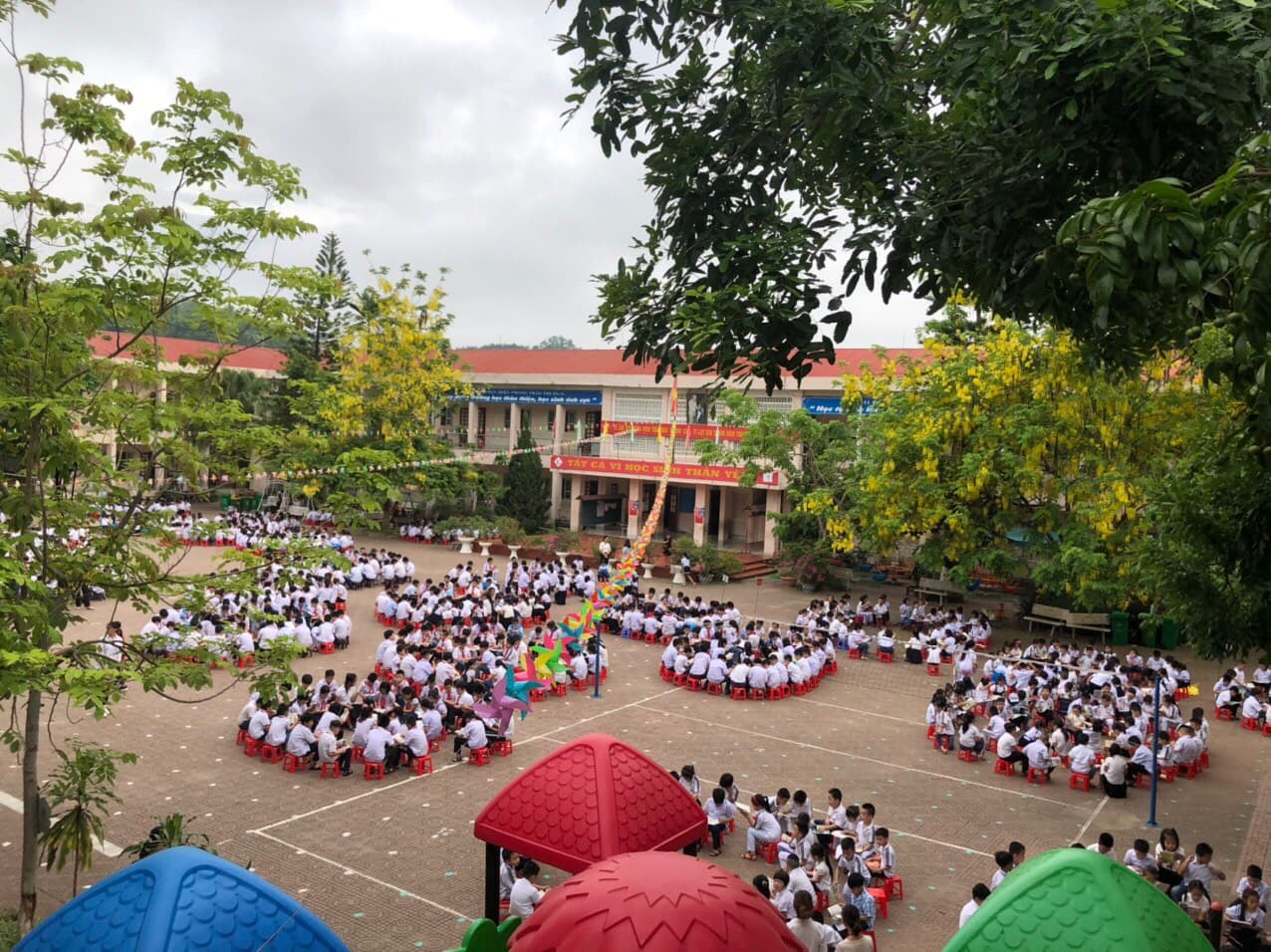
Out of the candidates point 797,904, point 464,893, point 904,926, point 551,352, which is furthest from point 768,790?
point 551,352

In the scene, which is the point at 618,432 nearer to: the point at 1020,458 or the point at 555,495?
the point at 555,495

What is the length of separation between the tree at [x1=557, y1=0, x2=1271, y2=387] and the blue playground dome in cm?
383

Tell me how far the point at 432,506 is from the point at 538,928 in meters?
31.9

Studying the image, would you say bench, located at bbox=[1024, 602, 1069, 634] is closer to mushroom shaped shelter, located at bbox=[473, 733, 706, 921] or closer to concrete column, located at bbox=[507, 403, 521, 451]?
mushroom shaped shelter, located at bbox=[473, 733, 706, 921]

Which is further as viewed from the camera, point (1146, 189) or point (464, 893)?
point (464, 893)

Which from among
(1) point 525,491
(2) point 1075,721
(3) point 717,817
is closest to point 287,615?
(3) point 717,817

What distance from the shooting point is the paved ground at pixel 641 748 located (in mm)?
8656

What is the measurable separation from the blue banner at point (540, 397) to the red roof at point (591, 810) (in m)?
27.3

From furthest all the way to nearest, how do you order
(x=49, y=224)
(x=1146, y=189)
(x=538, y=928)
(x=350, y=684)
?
(x=350, y=684), (x=49, y=224), (x=1146, y=189), (x=538, y=928)

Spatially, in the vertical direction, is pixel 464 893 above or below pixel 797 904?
below

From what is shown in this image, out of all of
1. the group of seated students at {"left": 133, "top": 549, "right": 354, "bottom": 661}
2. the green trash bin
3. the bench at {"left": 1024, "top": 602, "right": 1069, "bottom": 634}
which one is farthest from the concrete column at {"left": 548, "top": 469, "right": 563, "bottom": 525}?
the green trash bin

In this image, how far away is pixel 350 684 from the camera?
13.1m

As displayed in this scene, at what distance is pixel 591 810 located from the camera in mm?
5512

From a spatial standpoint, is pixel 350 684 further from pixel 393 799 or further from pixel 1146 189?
pixel 1146 189
